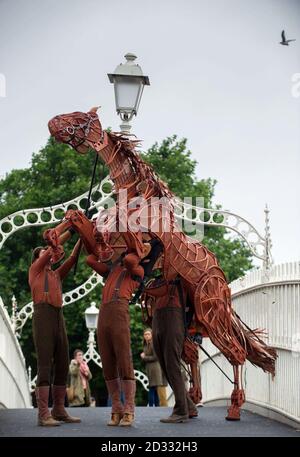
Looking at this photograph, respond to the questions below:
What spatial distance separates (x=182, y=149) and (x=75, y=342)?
9946 millimetres

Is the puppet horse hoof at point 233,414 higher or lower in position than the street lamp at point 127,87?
lower

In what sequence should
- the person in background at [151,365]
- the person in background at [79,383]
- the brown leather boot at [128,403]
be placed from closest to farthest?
the brown leather boot at [128,403], the person in background at [151,365], the person in background at [79,383]

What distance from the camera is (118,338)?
39.3 feet

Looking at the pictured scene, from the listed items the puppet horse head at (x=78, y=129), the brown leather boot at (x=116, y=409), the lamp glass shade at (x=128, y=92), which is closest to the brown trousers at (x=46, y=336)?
the brown leather boot at (x=116, y=409)

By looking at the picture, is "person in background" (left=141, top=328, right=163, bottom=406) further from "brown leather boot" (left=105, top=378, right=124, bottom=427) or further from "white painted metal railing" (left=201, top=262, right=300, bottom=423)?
"brown leather boot" (left=105, top=378, right=124, bottom=427)

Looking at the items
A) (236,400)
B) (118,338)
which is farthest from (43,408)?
(236,400)

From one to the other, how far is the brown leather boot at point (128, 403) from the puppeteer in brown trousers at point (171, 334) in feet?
2.70

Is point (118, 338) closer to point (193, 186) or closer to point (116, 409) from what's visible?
point (116, 409)

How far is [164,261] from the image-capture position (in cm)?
1288

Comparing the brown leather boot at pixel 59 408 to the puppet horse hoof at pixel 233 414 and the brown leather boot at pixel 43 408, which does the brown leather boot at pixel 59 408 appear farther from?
the puppet horse hoof at pixel 233 414

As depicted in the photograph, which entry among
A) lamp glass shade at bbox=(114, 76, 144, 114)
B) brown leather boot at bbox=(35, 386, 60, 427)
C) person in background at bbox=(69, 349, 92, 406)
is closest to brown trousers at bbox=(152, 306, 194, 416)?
brown leather boot at bbox=(35, 386, 60, 427)

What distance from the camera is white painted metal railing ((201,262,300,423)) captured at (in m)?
12.8

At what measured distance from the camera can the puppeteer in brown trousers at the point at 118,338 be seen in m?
12.0

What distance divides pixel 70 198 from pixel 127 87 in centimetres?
2602
